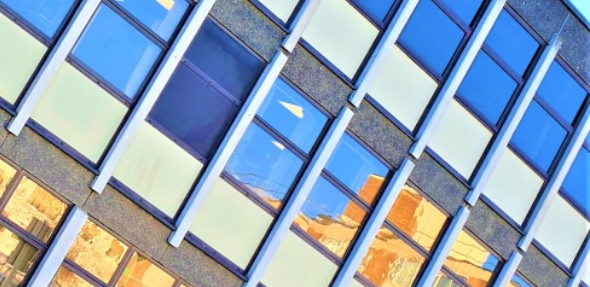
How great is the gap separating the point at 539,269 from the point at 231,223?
7700 mm

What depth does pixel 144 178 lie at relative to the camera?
62.3ft

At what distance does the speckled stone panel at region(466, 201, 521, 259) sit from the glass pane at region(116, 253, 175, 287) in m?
6.81

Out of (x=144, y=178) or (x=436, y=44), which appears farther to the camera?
(x=436, y=44)

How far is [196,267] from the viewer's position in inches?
772

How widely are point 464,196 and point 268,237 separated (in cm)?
462

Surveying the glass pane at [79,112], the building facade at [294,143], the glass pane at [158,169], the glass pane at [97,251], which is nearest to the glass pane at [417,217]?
the building facade at [294,143]

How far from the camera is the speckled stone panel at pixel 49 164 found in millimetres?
17875

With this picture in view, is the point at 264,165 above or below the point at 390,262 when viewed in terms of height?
above

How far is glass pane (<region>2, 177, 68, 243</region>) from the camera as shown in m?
18.0

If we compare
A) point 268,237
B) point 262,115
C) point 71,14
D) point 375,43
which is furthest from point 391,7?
point 71,14

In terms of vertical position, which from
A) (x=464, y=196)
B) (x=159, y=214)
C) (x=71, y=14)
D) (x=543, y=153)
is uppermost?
(x=543, y=153)

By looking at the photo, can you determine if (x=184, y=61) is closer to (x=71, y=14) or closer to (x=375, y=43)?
(x=71, y=14)

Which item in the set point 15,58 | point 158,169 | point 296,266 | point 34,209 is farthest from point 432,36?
point 34,209

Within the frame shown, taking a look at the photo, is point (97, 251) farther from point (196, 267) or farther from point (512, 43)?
point (512, 43)
